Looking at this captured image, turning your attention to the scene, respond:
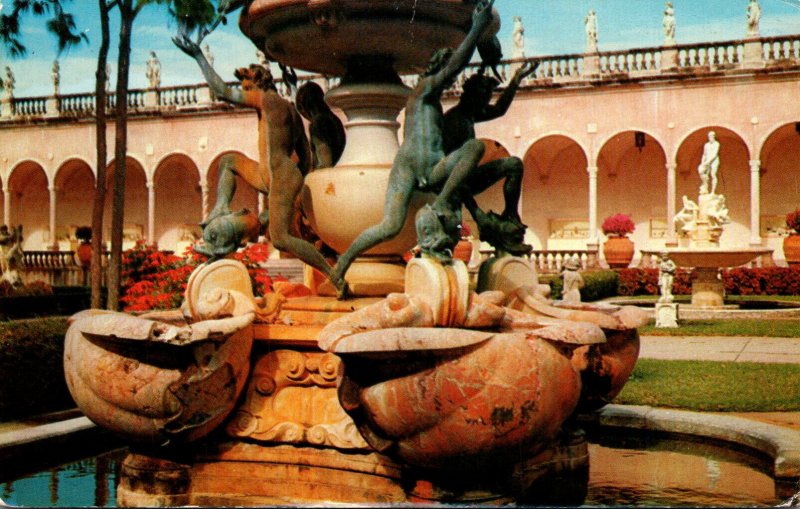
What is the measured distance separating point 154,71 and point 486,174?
32468 millimetres

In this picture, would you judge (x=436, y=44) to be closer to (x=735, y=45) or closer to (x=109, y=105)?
(x=735, y=45)

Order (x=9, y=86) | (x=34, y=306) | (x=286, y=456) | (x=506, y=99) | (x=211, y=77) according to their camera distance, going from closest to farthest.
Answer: (x=286, y=456) → (x=211, y=77) → (x=506, y=99) → (x=34, y=306) → (x=9, y=86)

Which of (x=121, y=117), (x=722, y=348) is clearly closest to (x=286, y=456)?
(x=722, y=348)

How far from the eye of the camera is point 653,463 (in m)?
5.27

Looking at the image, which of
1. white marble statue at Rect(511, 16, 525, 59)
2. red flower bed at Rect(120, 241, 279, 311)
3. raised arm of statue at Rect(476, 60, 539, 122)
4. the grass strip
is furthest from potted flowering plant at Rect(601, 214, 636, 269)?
raised arm of statue at Rect(476, 60, 539, 122)

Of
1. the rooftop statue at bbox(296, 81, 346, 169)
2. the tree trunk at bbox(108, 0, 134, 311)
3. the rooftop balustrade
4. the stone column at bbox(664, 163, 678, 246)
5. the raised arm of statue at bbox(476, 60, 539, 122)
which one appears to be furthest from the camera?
the stone column at bbox(664, 163, 678, 246)

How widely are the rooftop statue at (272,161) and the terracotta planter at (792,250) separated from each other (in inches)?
841

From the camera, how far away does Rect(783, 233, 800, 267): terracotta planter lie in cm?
2411

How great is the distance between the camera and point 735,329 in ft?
50.1

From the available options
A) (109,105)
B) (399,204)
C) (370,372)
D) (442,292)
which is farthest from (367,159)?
(109,105)

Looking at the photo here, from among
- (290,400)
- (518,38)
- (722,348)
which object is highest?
(518,38)

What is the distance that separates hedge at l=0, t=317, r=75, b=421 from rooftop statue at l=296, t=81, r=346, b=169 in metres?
3.02

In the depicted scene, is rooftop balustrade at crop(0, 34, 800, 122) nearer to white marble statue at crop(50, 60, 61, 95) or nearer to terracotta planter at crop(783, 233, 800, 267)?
terracotta planter at crop(783, 233, 800, 267)

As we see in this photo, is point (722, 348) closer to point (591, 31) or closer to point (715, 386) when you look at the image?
point (715, 386)
